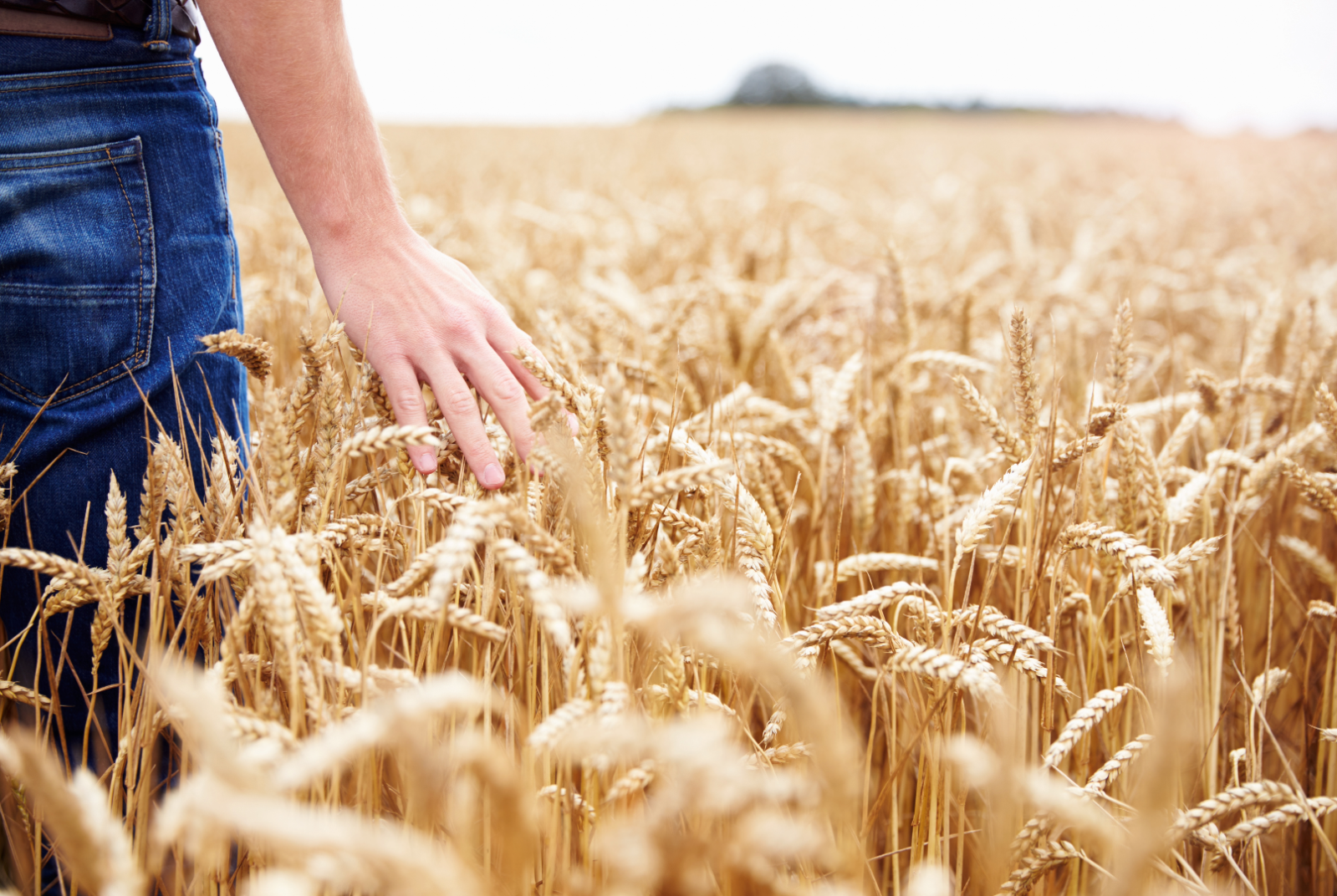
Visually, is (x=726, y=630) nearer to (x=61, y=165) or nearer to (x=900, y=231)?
(x=61, y=165)

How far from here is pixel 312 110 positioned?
2.91ft

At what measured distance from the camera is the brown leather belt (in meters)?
0.86

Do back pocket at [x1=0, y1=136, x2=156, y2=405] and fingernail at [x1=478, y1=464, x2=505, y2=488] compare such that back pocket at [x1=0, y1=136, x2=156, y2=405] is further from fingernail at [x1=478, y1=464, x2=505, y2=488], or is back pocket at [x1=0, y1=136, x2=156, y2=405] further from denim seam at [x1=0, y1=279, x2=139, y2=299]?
fingernail at [x1=478, y1=464, x2=505, y2=488]

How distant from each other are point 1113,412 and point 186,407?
1.06 m

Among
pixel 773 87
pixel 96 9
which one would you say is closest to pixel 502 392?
pixel 96 9

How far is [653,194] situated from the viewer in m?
5.21

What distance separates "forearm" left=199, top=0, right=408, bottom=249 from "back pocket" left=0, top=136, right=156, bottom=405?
169 mm

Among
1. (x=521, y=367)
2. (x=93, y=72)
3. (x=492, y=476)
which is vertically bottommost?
(x=492, y=476)

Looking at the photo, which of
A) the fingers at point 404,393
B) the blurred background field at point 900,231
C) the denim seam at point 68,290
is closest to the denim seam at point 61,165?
the denim seam at point 68,290

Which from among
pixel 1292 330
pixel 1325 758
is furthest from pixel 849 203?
pixel 1325 758

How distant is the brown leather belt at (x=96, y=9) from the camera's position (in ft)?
2.83

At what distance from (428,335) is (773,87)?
59.6 m

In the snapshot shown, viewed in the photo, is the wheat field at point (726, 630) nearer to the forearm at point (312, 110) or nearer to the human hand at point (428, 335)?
the human hand at point (428, 335)

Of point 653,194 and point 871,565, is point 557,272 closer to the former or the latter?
point 871,565
